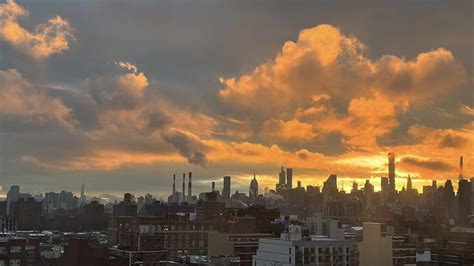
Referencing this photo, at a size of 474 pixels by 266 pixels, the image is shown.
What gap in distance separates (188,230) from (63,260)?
20042 millimetres

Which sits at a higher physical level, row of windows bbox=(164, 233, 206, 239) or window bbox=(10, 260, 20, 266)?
row of windows bbox=(164, 233, 206, 239)

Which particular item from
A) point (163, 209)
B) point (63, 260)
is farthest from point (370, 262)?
point (163, 209)

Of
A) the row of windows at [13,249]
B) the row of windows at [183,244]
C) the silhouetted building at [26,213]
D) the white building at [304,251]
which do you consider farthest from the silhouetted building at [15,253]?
the silhouetted building at [26,213]

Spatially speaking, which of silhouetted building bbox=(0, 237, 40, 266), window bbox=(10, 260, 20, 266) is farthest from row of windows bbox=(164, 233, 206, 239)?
window bbox=(10, 260, 20, 266)

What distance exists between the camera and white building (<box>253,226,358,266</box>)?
28.2 metres

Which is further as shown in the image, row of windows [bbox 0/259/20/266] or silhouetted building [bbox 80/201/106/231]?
silhouetted building [bbox 80/201/106/231]

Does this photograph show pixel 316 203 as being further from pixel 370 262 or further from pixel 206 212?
pixel 370 262

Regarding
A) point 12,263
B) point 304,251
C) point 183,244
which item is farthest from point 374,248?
Answer: point 183,244

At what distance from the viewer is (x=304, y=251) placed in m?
28.3

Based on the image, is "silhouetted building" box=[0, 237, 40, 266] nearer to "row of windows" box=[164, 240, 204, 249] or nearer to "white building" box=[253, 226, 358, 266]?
"white building" box=[253, 226, 358, 266]

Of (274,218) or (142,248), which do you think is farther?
(274,218)

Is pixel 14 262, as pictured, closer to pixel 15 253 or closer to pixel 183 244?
pixel 15 253

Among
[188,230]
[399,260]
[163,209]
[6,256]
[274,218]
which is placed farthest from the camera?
[163,209]

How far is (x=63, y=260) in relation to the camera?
33031mm
